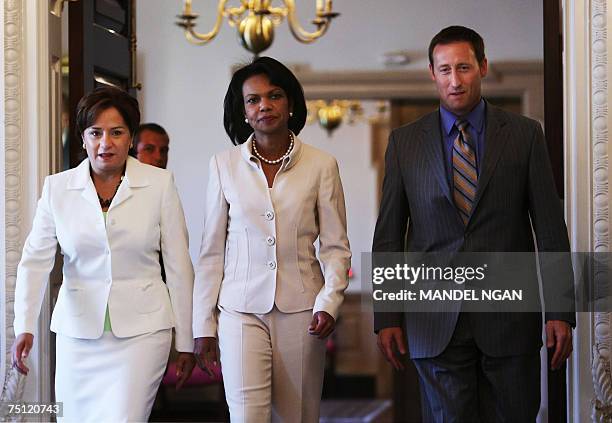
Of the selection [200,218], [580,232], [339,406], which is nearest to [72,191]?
[580,232]

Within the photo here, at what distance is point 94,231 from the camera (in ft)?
12.9

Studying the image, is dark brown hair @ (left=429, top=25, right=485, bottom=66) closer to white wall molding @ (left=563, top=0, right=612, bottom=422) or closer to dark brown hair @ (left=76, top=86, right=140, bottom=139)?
white wall molding @ (left=563, top=0, right=612, bottom=422)

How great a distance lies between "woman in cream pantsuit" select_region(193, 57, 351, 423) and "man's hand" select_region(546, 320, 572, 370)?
0.74 m

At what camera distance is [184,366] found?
399 cm

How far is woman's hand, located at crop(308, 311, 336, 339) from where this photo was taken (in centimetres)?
395

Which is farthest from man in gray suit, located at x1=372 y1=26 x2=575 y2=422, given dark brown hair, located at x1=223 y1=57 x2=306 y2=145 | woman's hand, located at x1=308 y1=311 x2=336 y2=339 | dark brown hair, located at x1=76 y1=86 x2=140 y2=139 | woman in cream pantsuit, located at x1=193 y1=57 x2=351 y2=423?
dark brown hair, located at x1=76 y1=86 x2=140 y2=139

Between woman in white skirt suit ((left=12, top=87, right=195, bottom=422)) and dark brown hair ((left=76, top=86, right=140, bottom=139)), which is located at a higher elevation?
dark brown hair ((left=76, top=86, right=140, bottom=139))

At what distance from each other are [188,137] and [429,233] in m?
5.04

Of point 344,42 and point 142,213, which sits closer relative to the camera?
point 142,213

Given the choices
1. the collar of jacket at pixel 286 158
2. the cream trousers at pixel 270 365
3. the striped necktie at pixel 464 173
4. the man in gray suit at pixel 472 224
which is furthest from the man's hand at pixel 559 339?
the collar of jacket at pixel 286 158

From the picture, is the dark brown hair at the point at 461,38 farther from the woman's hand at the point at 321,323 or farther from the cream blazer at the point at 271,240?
the woman's hand at the point at 321,323

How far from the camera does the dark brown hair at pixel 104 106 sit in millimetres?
4004

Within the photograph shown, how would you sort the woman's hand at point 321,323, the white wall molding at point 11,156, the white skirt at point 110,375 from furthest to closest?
the white wall molding at point 11,156 → the woman's hand at point 321,323 → the white skirt at point 110,375

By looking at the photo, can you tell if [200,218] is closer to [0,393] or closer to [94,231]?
[0,393]
